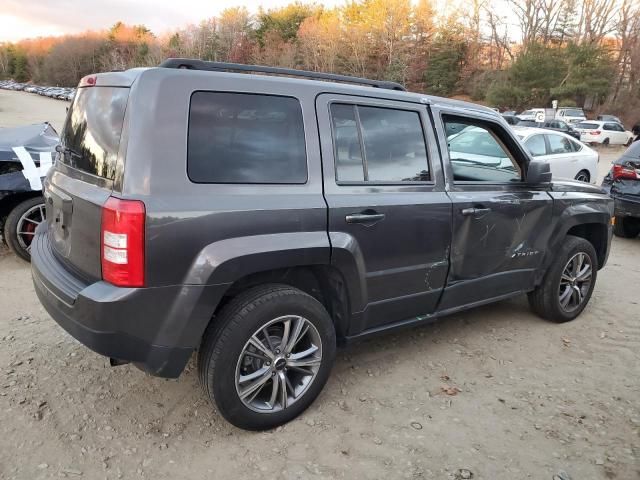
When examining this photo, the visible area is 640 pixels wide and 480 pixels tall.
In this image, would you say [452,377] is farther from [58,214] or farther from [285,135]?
[58,214]

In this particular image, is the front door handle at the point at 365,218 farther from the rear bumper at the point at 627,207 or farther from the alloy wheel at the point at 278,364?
the rear bumper at the point at 627,207

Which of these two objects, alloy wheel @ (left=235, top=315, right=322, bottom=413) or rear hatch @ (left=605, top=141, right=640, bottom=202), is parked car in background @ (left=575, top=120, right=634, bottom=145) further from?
alloy wheel @ (left=235, top=315, right=322, bottom=413)

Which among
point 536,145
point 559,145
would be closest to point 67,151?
point 536,145

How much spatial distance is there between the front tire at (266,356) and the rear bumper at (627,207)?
20.8 feet

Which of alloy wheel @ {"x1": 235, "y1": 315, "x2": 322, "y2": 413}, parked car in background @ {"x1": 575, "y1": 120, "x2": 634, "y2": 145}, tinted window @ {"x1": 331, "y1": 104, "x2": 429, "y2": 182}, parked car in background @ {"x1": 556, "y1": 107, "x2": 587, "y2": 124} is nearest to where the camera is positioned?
alloy wheel @ {"x1": 235, "y1": 315, "x2": 322, "y2": 413}

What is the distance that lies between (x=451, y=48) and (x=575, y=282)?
64384mm

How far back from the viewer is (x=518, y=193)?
12.8ft

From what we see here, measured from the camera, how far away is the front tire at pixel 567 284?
4.40 metres

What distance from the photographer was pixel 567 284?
4562mm

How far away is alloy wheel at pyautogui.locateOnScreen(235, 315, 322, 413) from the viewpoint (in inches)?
108

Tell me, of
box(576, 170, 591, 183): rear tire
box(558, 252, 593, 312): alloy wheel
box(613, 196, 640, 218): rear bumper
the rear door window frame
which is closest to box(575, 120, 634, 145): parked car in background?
box(576, 170, 591, 183): rear tire

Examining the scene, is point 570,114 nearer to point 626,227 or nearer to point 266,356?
point 626,227

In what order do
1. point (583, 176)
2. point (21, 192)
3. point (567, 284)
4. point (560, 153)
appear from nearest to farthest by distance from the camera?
point (567, 284), point (21, 192), point (560, 153), point (583, 176)

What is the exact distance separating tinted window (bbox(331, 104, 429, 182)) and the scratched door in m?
0.40
